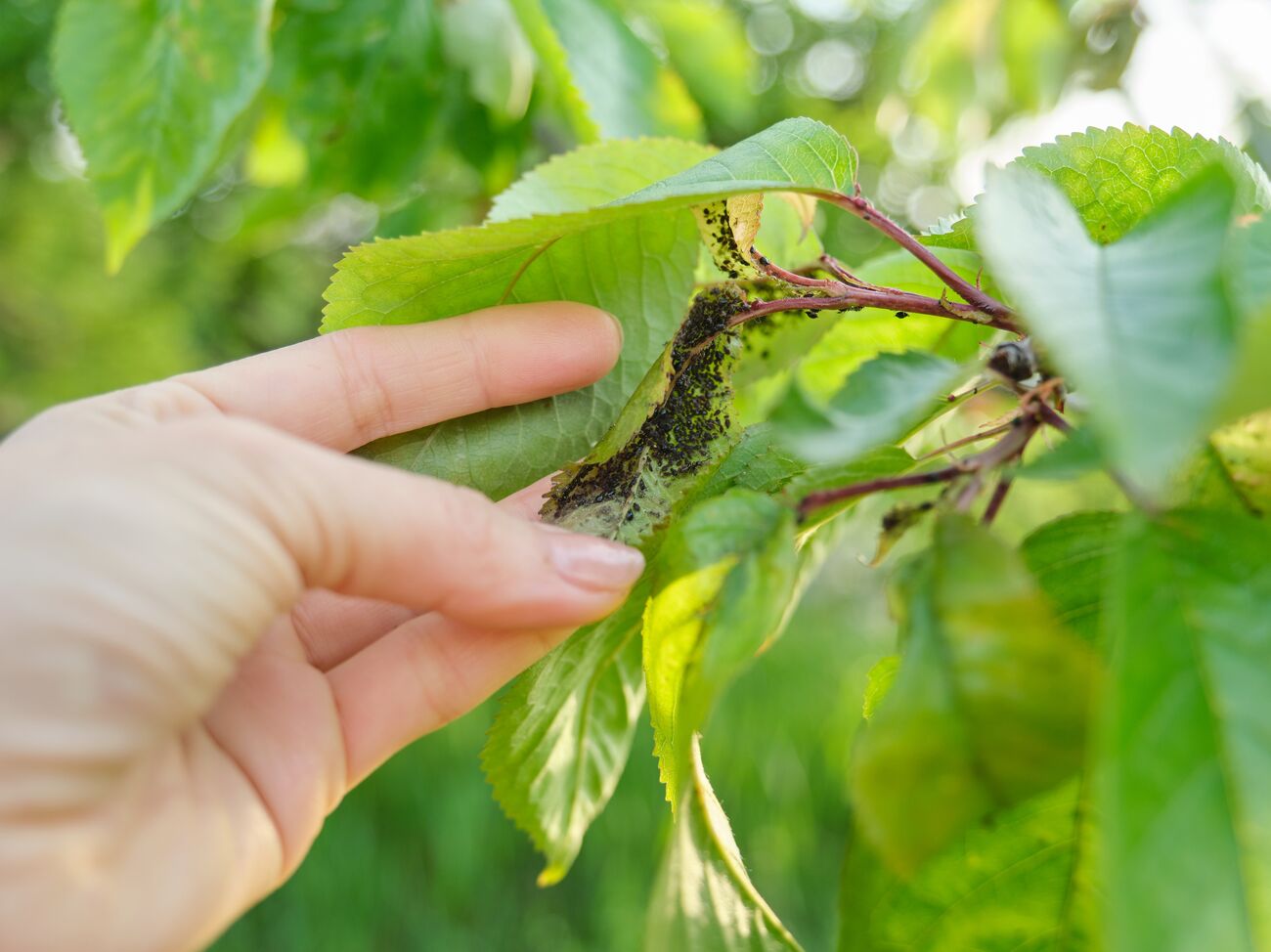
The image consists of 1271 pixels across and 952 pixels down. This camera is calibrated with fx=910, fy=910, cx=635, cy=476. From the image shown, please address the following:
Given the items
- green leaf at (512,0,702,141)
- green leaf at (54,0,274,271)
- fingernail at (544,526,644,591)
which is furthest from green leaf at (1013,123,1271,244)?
green leaf at (54,0,274,271)

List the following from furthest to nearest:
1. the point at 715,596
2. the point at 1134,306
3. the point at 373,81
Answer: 1. the point at 373,81
2. the point at 715,596
3. the point at 1134,306

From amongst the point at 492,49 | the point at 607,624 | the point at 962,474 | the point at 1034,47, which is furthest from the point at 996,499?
the point at 1034,47

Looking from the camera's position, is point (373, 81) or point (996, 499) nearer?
point (996, 499)

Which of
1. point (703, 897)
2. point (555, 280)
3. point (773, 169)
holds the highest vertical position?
point (773, 169)

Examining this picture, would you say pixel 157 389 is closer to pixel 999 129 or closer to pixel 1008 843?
pixel 1008 843

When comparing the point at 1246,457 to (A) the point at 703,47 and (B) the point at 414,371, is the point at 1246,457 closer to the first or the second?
(B) the point at 414,371

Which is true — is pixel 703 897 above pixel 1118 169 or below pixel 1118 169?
below

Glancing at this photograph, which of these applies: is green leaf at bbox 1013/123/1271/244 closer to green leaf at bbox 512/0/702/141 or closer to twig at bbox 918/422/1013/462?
twig at bbox 918/422/1013/462
